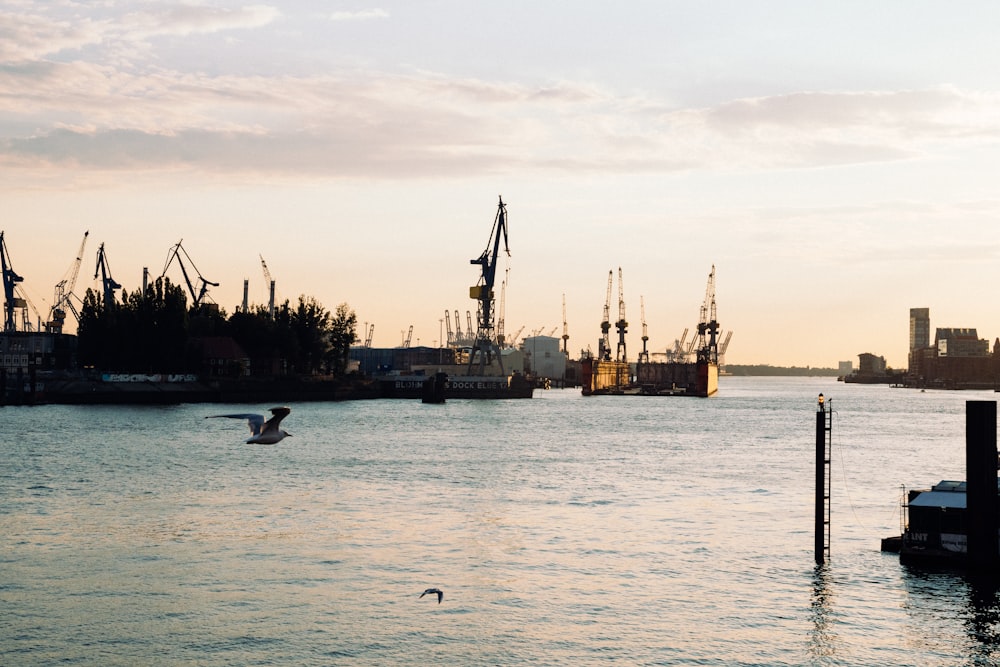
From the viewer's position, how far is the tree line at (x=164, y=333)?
147500 mm

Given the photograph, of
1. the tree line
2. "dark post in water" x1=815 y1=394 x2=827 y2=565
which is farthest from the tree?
"dark post in water" x1=815 y1=394 x2=827 y2=565

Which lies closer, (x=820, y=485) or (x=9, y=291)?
(x=820, y=485)

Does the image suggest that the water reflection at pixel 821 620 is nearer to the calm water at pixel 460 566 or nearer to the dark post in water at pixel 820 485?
the calm water at pixel 460 566

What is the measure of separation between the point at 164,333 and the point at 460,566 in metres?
120

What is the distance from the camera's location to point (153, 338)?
484 ft

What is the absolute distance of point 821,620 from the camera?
3066 cm

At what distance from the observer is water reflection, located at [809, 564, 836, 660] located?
2809 centimetres

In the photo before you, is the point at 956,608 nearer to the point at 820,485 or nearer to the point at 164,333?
the point at 820,485

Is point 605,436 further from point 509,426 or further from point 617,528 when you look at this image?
point 617,528

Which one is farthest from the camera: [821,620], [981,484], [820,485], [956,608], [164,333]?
[164,333]

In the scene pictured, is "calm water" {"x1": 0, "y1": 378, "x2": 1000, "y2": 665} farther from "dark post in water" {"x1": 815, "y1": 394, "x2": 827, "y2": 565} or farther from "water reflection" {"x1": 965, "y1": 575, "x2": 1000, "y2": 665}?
"dark post in water" {"x1": 815, "y1": 394, "x2": 827, "y2": 565}

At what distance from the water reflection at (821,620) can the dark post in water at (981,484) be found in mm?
4499

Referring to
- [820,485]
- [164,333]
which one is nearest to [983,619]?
[820,485]

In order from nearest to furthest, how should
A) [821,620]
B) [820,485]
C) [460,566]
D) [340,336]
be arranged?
[821,620]
[820,485]
[460,566]
[340,336]
